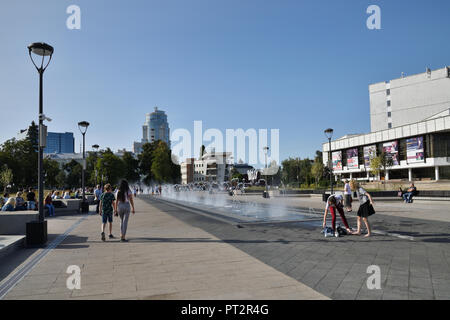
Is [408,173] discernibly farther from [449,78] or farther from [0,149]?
[0,149]

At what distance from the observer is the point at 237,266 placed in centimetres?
584

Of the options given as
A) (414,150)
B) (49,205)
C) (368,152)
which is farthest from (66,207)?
(368,152)

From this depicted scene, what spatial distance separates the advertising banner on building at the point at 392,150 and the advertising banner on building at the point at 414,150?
3.04 metres

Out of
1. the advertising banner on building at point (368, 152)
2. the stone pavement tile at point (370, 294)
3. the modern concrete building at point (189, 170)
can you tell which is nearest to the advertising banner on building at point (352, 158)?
the advertising banner on building at point (368, 152)

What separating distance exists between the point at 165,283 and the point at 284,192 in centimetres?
3856

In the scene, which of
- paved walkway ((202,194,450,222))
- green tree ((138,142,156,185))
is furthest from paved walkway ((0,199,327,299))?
green tree ((138,142,156,185))

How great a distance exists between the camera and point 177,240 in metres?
8.84

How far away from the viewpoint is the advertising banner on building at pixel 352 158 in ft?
277

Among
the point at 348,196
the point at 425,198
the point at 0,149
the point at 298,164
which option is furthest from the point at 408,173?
the point at 0,149

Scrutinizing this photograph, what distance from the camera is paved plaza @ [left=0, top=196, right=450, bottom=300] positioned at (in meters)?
4.45

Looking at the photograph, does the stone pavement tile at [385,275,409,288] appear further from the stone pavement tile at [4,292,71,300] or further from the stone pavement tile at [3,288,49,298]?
the stone pavement tile at [3,288,49,298]

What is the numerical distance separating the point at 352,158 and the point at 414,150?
20299 mm

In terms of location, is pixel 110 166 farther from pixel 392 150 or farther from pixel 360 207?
pixel 360 207

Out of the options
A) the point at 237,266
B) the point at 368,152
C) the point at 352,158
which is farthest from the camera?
the point at 352,158
